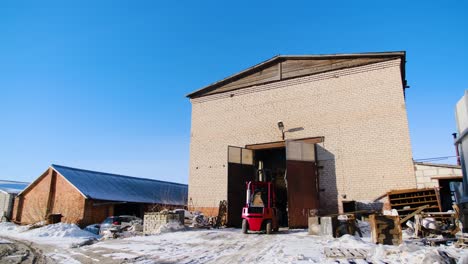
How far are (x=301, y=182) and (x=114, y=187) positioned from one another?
21.1 meters

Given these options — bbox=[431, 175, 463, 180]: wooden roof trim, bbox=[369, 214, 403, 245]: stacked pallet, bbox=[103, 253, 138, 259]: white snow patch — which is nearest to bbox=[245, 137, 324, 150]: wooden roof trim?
bbox=[431, 175, 463, 180]: wooden roof trim

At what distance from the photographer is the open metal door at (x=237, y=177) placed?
17562 mm

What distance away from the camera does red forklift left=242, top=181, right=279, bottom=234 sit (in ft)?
45.1

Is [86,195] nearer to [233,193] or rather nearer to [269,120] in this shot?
[233,193]

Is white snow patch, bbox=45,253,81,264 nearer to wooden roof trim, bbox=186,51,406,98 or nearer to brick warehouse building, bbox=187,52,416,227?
brick warehouse building, bbox=187,52,416,227

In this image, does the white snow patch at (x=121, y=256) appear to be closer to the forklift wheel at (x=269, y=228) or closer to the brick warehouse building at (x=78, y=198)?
the forklift wheel at (x=269, y=228)

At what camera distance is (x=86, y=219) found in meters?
25.3

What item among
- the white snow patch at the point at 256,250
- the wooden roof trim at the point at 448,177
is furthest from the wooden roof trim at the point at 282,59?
the white snow patch at the point at 256,250

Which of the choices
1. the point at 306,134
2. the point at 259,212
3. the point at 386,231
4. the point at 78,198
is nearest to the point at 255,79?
the point at 306,134

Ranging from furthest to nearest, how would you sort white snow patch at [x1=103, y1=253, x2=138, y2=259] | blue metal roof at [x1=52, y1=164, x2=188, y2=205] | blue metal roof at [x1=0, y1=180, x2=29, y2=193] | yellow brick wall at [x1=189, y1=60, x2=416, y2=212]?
blue metal roof at [x1=0, y1=180, x2=29, y2=193]
blue metal roof at [x1=52, y1=164, x2=188, y2=205]
yellow brick wall at [x1=189, y1=60, x2=416, y2=212]
white snow patch at [x1=103, y1=253, x2=138, y2=259]

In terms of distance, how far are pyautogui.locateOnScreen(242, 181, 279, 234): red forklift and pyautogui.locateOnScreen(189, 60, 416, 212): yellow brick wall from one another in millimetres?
3817

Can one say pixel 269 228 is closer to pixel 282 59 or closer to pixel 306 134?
pixel 306 134

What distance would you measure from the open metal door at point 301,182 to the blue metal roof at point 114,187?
10.9m

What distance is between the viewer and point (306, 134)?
59.2 feet
